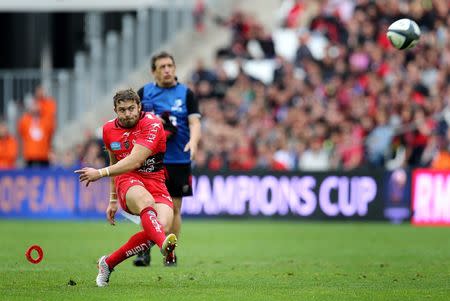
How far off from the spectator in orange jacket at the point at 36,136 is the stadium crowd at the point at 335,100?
16.3 inches

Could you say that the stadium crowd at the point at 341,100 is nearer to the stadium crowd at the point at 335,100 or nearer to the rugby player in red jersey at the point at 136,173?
the stadium crowd at the point at 335,100

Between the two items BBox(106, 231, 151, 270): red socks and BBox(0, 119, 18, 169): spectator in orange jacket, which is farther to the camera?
BBox(0, 119, 18, 169): spectator in orange jacket

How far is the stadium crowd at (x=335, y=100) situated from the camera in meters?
25.4

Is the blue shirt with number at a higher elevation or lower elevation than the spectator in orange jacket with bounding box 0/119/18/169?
higher

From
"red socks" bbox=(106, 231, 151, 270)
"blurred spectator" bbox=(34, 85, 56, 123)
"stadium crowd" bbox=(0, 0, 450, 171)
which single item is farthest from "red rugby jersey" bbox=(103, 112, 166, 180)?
"blurred spectator" bbox=(34, 85, 56, 123)

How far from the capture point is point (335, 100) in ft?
87.6

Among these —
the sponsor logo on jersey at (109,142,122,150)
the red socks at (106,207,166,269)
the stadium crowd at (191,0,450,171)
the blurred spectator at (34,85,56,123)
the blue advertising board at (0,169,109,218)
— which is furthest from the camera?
the blurred spectator at (34,85,56,123)

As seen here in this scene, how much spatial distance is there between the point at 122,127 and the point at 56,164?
57.4ft

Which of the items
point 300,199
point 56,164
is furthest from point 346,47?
point 56,164

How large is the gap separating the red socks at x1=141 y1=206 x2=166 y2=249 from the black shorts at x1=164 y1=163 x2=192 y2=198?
308 cm

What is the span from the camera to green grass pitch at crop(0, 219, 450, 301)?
11.1 metres

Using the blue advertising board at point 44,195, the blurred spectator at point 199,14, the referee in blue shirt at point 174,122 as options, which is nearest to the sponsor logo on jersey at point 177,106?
the referee in blue shirt at point 174,122

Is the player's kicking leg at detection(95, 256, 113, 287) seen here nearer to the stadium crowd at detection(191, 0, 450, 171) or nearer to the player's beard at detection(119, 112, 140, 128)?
the player's beard at detection(119, 112, 140, 128)

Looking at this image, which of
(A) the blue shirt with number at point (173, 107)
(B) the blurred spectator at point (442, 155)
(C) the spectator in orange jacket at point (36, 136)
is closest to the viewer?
(A) the blue shirt with number at point (173, 107)
